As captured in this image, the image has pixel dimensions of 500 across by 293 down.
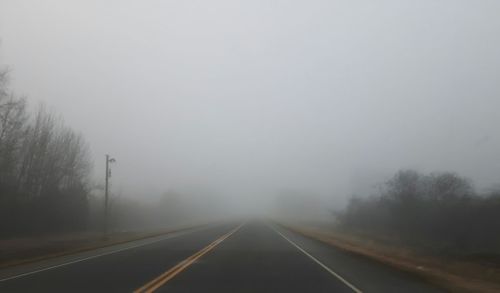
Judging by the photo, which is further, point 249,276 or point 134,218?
point 134,218

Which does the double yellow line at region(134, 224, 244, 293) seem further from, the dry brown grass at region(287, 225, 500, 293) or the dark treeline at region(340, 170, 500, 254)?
the dark treeline at region(340, 170, 500, 254)

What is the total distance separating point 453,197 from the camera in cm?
4238

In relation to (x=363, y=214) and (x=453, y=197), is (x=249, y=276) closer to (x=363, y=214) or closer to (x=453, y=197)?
(x=453, y=197)

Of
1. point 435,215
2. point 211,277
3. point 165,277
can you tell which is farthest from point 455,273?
point 435,215

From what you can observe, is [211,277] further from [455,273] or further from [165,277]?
[455,273]

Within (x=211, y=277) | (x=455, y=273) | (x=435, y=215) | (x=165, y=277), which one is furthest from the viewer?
(x=435, y=215)

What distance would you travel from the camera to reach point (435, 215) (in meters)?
39.2

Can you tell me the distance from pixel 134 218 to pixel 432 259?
66165 millimetres

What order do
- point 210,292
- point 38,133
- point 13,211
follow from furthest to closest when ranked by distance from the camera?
point 38,133 < point 13,211 < point 210,292

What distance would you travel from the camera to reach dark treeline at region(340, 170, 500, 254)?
1197 inches

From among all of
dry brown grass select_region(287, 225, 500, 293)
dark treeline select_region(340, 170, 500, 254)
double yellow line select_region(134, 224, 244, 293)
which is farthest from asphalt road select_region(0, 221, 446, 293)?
dark treeline select_region(340, 170, 500, 254)

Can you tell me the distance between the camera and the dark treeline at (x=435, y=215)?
3041cm

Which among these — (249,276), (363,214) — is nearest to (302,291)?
(249,276)

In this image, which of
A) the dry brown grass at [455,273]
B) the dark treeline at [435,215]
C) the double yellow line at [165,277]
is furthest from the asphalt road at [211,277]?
the dark treeline at [435,215]
